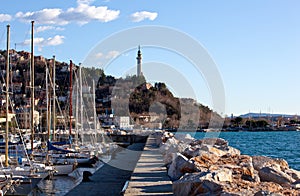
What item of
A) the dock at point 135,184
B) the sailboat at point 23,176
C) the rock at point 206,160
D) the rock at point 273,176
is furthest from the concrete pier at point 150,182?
the sailboat at point 23,176

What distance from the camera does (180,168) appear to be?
11289mm

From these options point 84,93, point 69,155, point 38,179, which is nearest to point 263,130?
point 84,93

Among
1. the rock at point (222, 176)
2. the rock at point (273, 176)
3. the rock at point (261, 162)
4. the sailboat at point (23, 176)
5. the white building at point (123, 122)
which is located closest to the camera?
the rock at point (222, 176)

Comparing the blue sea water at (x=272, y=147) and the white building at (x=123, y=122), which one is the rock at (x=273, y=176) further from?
the white building at (x=123, y=122)

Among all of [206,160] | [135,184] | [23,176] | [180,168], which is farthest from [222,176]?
[23,176]

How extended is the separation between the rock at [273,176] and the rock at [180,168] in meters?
1.42

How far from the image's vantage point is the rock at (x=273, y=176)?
32.2 feet

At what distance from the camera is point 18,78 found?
118875 millimetres

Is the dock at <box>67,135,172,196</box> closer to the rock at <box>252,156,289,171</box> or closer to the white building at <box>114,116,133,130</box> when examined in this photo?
the rock at <box>252,156,289,171</box>

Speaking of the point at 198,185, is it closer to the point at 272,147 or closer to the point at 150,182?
the point at 150,182

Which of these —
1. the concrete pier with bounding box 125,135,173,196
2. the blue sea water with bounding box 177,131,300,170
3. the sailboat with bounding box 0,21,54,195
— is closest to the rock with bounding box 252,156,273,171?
the concrete pier with bounding box 125,135,173,196

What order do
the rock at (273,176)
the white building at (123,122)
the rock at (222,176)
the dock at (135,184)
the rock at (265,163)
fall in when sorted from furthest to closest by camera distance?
1. the white building at (123,122)
2. the rock at (265,163)
3. the rock at (273,176)
4. the dock at (135,184)
5. the rock at (222,176)

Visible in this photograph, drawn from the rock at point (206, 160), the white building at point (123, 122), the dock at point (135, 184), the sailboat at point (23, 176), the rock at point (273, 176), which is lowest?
the sailboat at point (23, 176)

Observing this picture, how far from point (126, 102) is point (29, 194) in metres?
49.1
